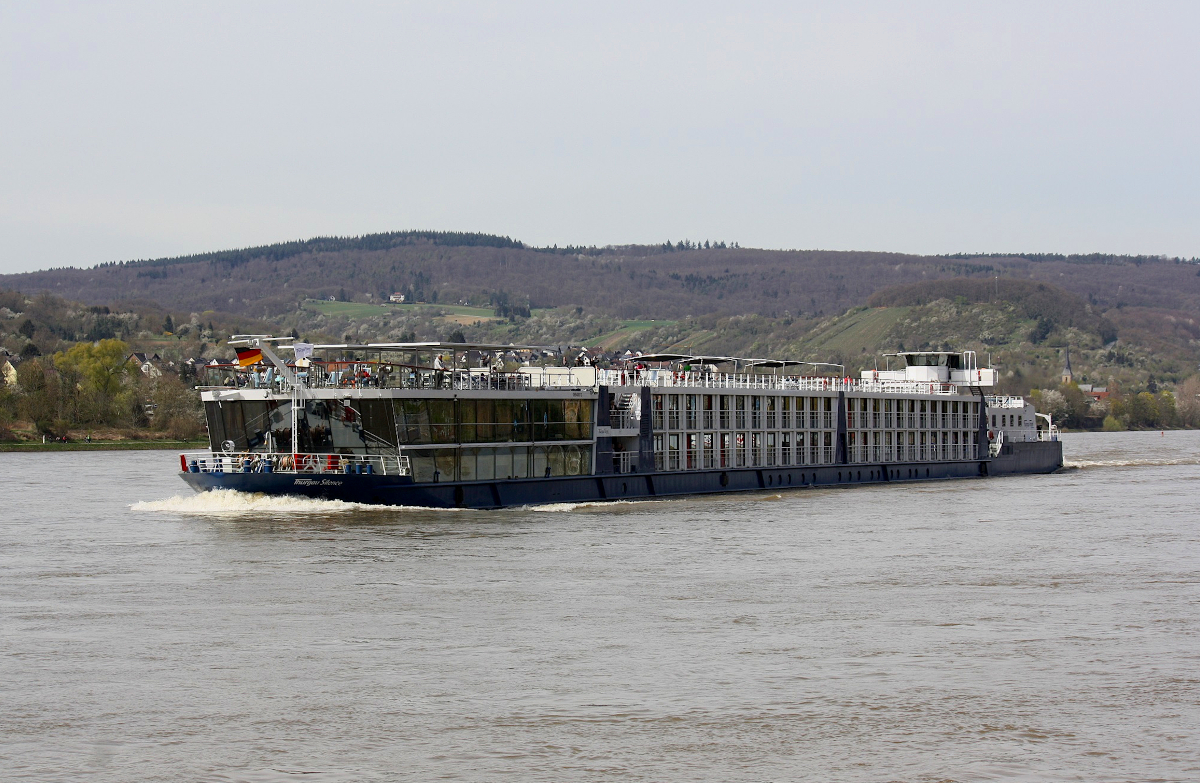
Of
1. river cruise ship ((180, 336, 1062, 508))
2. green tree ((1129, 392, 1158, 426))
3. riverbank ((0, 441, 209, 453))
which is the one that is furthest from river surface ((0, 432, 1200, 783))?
green tree ((1129, 392, 1158, 426))

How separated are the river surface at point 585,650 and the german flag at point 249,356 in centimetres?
507

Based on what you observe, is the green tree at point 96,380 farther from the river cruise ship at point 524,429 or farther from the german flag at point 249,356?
the german flag at point 249,356

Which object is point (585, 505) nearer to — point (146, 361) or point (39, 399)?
point (39, 399)

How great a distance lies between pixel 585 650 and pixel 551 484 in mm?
26461

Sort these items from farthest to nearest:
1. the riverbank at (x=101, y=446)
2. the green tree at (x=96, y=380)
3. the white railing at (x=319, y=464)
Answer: the green tree at (x=96, y=380) → the riverbank at (x=101, y=446) → the white railing at (x=319, y=464)

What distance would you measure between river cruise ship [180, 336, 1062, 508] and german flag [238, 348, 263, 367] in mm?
52

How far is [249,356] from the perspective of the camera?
4803 centimetres

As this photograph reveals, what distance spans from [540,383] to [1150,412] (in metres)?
165

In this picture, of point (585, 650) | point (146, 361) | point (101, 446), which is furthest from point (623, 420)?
point (146, 361)

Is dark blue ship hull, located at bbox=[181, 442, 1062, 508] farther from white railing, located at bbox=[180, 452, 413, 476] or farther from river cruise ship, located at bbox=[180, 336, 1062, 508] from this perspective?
white railing, located at bbox=[180, 452, 413, 476]

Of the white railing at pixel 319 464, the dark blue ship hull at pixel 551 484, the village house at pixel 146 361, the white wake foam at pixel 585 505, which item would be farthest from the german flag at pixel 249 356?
the village house at pixel 146 361

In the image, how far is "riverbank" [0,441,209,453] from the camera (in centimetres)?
11094

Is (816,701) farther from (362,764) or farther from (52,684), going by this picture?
(52,684)

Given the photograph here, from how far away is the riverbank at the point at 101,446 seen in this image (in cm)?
11094
